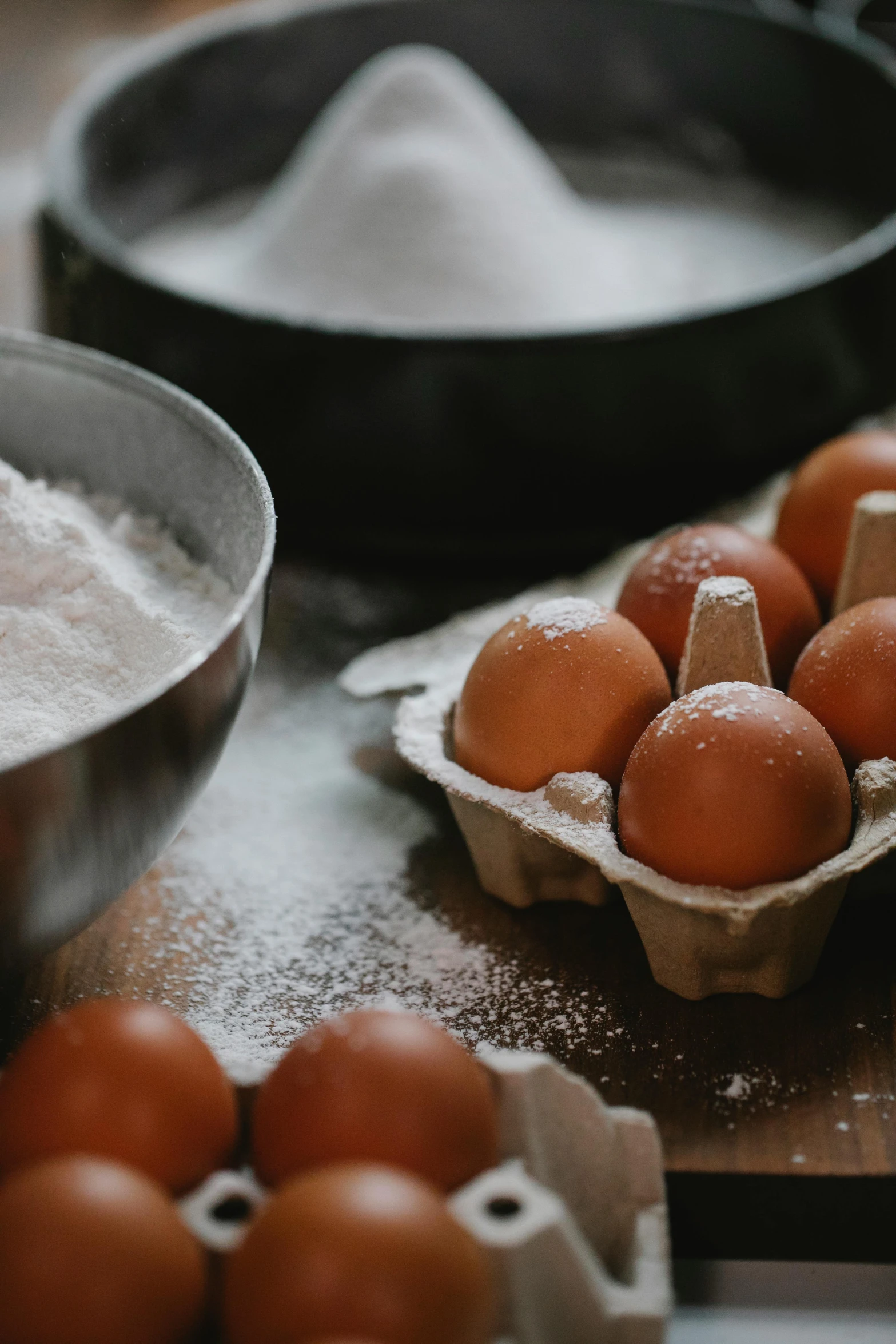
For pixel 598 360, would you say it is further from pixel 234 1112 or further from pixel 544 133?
pixel 544 133

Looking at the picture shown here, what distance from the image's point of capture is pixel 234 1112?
556mm

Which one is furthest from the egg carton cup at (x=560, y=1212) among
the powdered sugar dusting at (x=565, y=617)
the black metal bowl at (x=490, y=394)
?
the black metal bowl at (x=490, y=394)

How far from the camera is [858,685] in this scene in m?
0.73

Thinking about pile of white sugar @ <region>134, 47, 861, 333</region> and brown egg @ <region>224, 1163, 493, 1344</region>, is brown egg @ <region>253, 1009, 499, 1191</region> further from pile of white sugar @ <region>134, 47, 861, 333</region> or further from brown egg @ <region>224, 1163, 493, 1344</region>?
pile of white sugar @ <region>134, 47, 861, 333</region>

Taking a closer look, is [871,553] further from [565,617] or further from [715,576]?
[565,617]

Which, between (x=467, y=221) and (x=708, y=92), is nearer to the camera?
(x=467, y=221)

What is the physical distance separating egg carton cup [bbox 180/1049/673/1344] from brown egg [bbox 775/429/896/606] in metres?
0.43

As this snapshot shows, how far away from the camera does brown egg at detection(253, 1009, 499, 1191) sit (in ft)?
1.68

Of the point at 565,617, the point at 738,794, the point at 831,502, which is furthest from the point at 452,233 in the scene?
the point at 738,794

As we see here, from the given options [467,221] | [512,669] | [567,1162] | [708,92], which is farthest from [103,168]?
[567,1162]

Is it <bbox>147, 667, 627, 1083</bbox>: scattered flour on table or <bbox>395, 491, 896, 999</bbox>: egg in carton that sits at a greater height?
<bbox>395, 491, 896, 999</bbox>: egg in carton

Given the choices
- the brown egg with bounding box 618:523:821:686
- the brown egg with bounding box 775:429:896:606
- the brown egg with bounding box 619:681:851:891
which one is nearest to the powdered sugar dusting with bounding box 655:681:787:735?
the brown egg with bounding box 619:681:851:891

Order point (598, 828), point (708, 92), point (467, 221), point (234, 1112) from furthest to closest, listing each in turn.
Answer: point (708, 92) < point (467, 221) < point (598, 828) < point (234, 1112)

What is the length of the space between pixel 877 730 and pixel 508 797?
20 centimetres
